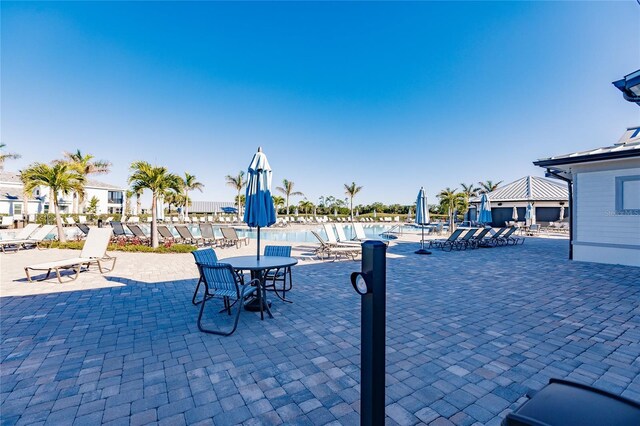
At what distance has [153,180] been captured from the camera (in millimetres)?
11648

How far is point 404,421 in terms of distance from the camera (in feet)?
6.81

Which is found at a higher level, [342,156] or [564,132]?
[342,156]

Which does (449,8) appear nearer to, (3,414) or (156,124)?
(3,414)

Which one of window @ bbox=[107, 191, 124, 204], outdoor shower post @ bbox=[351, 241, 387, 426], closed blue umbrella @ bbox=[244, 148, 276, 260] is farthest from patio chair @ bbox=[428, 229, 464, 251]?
window @ bbox=[107, 191, 124, 204]

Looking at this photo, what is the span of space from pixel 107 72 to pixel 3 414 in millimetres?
16383

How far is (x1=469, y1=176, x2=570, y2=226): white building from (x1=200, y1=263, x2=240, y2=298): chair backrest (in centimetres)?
2858

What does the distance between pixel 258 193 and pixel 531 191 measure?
32.6m

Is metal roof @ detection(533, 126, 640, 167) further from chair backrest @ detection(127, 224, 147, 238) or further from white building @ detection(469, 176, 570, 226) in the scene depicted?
white building @ detection(469, 176, 570, 226)

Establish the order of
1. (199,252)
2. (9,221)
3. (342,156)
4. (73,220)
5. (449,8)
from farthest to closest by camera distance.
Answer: (342,156)
(73,220)
(9,221)
(449,8)
(199,252)

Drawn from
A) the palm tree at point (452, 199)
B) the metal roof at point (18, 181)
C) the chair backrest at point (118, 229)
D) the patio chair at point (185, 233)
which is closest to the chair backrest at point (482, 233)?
the palm tree at point (452, 199)

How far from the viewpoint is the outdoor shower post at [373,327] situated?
60.7 inches

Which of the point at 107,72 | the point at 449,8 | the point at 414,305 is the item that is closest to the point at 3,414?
the point at 414,305

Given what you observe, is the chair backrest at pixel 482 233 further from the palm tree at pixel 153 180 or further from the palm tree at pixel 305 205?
the palm tree at pixel 305 205

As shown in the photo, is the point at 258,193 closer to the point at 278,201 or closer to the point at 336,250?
the point at 336,250
